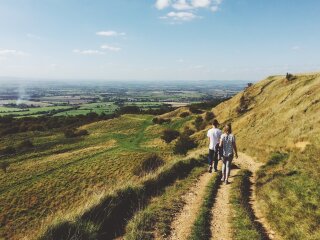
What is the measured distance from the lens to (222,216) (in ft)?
36.0

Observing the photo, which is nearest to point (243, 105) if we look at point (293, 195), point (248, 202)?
point (248, 202)

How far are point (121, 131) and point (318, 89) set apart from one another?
43.6 metres

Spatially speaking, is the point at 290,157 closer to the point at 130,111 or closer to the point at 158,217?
the point at 158,217

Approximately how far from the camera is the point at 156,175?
48.4ft

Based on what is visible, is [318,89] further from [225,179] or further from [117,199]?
[117,199]

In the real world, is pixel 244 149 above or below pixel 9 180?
above

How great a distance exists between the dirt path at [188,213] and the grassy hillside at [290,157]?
7.96 feet

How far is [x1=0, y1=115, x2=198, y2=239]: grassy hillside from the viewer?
30.9m

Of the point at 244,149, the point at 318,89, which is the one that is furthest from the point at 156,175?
the point at 318,89

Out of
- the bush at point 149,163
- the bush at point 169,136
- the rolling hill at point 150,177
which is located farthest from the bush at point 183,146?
the bush at point 169,136

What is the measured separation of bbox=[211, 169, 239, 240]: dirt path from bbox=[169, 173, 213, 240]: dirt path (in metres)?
0.65

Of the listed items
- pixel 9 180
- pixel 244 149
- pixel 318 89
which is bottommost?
pixel 9 180

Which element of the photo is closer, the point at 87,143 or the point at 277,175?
the point at 277,175

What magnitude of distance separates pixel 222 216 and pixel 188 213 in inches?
45.8
